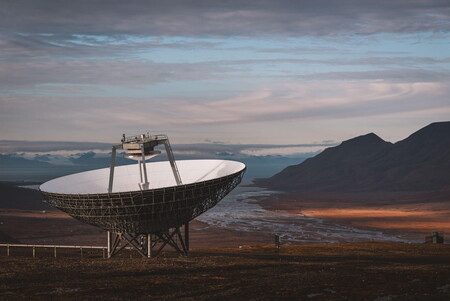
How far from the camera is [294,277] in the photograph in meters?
42.8

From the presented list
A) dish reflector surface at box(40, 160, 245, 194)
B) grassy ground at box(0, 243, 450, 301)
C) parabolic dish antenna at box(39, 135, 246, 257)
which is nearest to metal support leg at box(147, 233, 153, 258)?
parabolic dish antenna at box(39, 135, 246, 257)

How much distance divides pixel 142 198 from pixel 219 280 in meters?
10.9

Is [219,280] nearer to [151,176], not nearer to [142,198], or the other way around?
[142,198]

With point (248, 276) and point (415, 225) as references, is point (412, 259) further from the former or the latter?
point (415, 225)

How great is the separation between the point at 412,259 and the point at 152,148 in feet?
97.4

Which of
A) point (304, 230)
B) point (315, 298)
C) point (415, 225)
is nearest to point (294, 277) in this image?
point (315, 298)

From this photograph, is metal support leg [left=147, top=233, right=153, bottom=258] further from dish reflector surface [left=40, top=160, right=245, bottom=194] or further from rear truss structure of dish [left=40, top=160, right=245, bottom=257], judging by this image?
dish reflector surface [left=40, top=160, right=245, bottom=194]

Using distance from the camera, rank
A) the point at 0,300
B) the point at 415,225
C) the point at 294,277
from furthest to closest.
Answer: the point at 415,225
the point at 294,277
the point at 0,300

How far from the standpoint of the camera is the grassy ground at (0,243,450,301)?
36031mm

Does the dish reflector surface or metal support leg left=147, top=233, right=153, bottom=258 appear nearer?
metal support leg left=147, top=233, right=153, bottom=258

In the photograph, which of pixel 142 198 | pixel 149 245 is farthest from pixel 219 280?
pixel 149 245

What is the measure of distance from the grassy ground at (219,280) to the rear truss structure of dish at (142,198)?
11.0 ft

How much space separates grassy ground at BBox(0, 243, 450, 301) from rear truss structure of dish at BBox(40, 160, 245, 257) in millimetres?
3357

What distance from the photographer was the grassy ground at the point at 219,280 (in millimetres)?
36031
